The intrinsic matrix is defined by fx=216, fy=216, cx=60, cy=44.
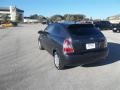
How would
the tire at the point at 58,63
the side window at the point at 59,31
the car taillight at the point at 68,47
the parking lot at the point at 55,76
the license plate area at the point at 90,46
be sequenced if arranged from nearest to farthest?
the parking lot at the point at 55,76, the car taillight at the point at 68,47, the license plate area at the point at 90,46, the tire at the point at 58,63, the side window at the point at 59,31

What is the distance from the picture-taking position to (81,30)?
7363 mm

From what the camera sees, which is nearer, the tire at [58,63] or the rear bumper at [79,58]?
the rear bumper at [79,58]

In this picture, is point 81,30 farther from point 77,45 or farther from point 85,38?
point 77,45

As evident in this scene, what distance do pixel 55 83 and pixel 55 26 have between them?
315 cm

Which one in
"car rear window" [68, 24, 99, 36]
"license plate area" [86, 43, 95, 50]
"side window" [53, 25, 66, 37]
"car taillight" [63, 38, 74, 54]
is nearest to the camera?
"car taillight" [63, 38, 74, 54]

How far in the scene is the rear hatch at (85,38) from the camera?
274 inches

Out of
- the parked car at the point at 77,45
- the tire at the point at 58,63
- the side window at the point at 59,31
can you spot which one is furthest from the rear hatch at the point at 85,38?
the tire at the point at 58,63

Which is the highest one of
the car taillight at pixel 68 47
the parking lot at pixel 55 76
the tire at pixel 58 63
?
the car taillight at pixel 68 47

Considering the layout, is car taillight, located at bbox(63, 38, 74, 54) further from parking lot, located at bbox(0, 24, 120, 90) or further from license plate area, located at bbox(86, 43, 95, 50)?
parking lot, located at bbox(0, 24, 120, 90)

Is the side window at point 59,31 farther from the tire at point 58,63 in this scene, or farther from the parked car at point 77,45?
the tire at point 58,63

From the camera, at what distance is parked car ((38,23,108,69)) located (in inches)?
273

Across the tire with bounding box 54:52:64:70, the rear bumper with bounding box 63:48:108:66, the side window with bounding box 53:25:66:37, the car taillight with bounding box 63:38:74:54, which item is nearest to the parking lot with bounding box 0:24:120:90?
the tire with bounding box 54:52:64:70

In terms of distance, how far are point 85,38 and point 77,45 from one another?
39 centimetres

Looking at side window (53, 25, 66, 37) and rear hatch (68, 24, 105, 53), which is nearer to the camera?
rear hatch (68, 24, 105, 53)
